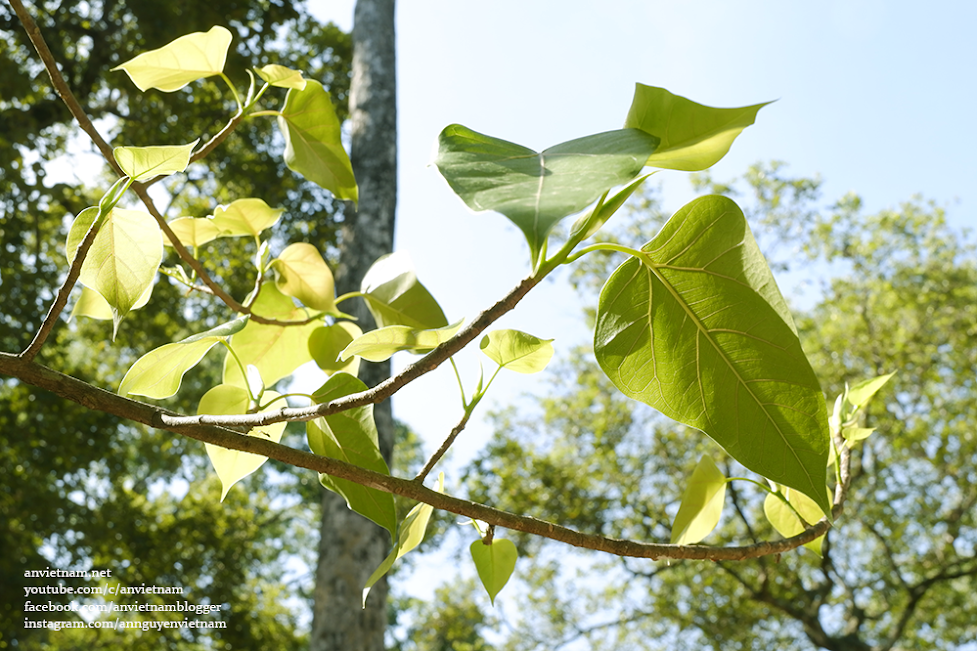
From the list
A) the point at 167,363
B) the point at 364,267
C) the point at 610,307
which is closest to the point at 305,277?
the point at 167,363

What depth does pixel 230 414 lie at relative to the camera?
14.6 inches

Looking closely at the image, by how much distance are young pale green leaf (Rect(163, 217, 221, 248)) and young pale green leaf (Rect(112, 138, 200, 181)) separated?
20 centimetres

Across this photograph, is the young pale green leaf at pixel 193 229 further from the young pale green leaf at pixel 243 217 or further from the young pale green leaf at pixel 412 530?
the young pale green leaf at pixel 412 530

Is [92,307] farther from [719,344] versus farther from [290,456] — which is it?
[719,344]

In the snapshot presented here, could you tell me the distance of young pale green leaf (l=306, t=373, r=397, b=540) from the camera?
34 centimetres

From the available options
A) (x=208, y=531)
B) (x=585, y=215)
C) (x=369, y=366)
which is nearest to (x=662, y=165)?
(x=585, y=215)

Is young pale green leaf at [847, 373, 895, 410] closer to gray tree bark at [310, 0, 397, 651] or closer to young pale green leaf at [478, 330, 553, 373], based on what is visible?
young pale green leaf at [478, 330, 553, 373]

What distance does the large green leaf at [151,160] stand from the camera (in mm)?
285

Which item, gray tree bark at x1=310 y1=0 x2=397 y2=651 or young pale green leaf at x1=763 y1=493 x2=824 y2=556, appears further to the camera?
gray tree bark at x1=310 y1=0 x2=397 y2=651

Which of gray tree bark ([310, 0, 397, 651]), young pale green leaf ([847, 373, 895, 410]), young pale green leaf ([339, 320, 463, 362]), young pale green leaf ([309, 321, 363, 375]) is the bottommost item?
young pale green leaf ([847, 373, 895, 410])

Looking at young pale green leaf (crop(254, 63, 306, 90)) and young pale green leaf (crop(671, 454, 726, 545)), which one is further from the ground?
young pale green leaf (crop(254, 63, 306, 90))

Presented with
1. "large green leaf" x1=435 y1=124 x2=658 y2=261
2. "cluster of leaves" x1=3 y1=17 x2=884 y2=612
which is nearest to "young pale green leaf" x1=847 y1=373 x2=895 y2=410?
"cluster of leaves" x1=3 y1=17 x2=884 y2=612

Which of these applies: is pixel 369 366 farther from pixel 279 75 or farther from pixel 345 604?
pixel 279 75

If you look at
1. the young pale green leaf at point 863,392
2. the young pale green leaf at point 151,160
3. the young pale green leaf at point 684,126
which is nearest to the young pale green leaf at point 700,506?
the young pale green leaf at point 863,392
